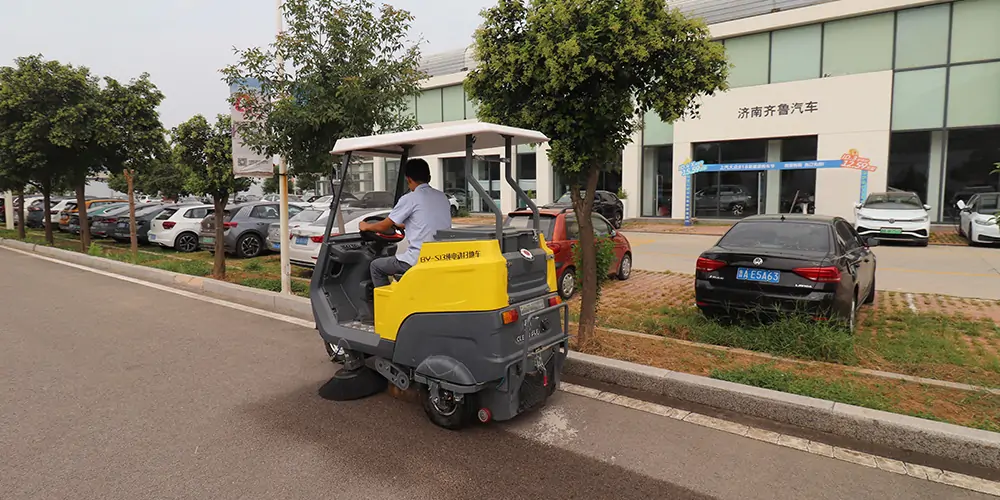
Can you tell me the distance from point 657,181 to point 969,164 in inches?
433

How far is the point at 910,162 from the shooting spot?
813 inches

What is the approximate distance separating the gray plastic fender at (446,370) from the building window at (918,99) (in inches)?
886

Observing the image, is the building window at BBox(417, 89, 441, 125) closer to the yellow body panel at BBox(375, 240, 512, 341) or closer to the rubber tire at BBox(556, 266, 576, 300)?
the rubber tire at BBox(556, 266, 576, 300)

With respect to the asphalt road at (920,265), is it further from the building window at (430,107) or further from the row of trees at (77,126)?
the building window at (430,107)

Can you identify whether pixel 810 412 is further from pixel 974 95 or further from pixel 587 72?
pixel 974 95

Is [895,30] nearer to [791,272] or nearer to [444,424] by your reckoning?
[791,272]

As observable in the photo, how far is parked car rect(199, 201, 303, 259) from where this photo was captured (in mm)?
14086

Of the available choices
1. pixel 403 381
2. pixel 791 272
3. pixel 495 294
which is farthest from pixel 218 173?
pixel 791 272

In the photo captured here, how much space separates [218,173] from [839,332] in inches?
381

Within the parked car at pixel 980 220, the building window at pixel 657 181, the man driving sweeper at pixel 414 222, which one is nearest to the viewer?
the man driving sweeper at pixel 414 222

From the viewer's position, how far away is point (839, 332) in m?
5.51

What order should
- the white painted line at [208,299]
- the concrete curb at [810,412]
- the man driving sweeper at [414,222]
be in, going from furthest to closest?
the white painted line at [208,299] < the man driving sweeper at [414,222] < the concrete curb at [810,412]

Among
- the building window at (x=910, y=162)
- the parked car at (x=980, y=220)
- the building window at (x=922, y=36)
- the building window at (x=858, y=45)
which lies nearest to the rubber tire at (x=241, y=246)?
the parked car at (x=980, y=220)

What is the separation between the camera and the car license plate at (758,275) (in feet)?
19.5
